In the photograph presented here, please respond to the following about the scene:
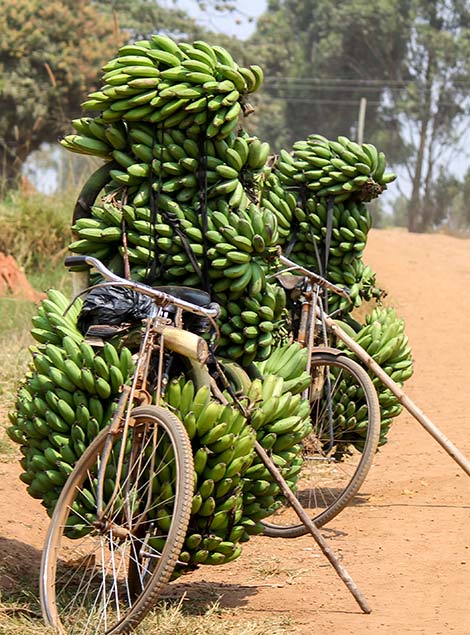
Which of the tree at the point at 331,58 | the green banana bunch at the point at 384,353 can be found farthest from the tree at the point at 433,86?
the green banana bunch at the point at 384,353

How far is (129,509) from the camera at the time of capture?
14.4 ft

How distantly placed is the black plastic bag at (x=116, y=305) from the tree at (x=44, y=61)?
67.0 feet

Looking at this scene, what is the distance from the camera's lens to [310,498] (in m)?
7.38

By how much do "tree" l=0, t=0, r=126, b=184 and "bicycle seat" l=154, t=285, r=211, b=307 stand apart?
20404 mm

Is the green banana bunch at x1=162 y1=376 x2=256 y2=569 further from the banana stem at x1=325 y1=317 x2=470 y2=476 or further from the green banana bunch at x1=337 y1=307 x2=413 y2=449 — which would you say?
the green banana bunch at x1=337 y1=307 x2=413 y2=449

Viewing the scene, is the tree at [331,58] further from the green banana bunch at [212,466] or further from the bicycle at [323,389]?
the green banana bunch at [212,466]

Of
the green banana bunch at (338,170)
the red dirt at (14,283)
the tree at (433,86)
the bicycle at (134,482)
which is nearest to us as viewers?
the bicycle at (134,482)

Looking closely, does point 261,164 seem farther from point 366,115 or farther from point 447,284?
point 366,115

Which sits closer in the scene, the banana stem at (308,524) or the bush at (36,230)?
the banana stem at (308,524)

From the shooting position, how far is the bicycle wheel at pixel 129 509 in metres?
4.20

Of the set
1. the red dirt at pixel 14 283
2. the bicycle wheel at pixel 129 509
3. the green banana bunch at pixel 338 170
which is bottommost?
the red dirt at pixel 14 283

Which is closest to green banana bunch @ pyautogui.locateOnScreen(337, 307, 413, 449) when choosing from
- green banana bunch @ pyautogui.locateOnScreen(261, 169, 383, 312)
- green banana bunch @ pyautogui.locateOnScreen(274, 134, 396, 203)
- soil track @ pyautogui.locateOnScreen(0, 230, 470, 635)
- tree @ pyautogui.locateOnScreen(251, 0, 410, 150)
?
green banana bunch @ pyautogui.locateOnScreen(261, 169, 383, 312)

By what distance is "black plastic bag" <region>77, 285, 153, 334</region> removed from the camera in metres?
4.75

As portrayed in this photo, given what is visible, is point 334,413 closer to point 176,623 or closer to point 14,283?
point 176,623
